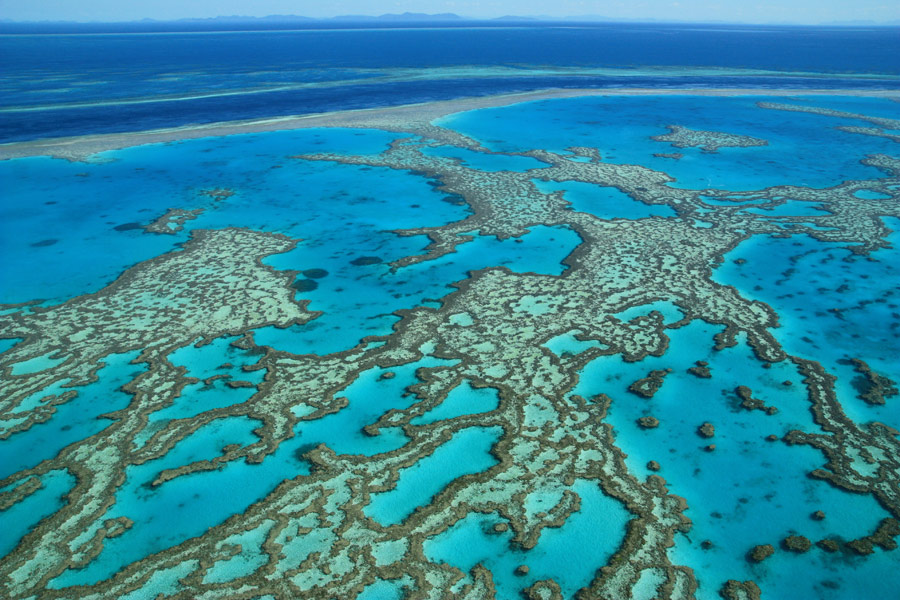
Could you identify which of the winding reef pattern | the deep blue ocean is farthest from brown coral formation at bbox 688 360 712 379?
the deep blue ocean

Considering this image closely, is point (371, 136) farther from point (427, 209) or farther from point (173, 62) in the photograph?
point (173, 62)

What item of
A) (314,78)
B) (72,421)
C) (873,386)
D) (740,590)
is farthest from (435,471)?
(314,78)

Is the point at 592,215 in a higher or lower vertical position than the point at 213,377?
higher

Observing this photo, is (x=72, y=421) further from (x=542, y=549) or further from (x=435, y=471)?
(x=542, y=549)

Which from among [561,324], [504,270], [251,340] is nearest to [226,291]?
[251,340]

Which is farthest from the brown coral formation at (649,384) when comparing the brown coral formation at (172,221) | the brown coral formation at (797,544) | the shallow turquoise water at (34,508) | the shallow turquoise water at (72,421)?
the brown coral formation at (172,221)
